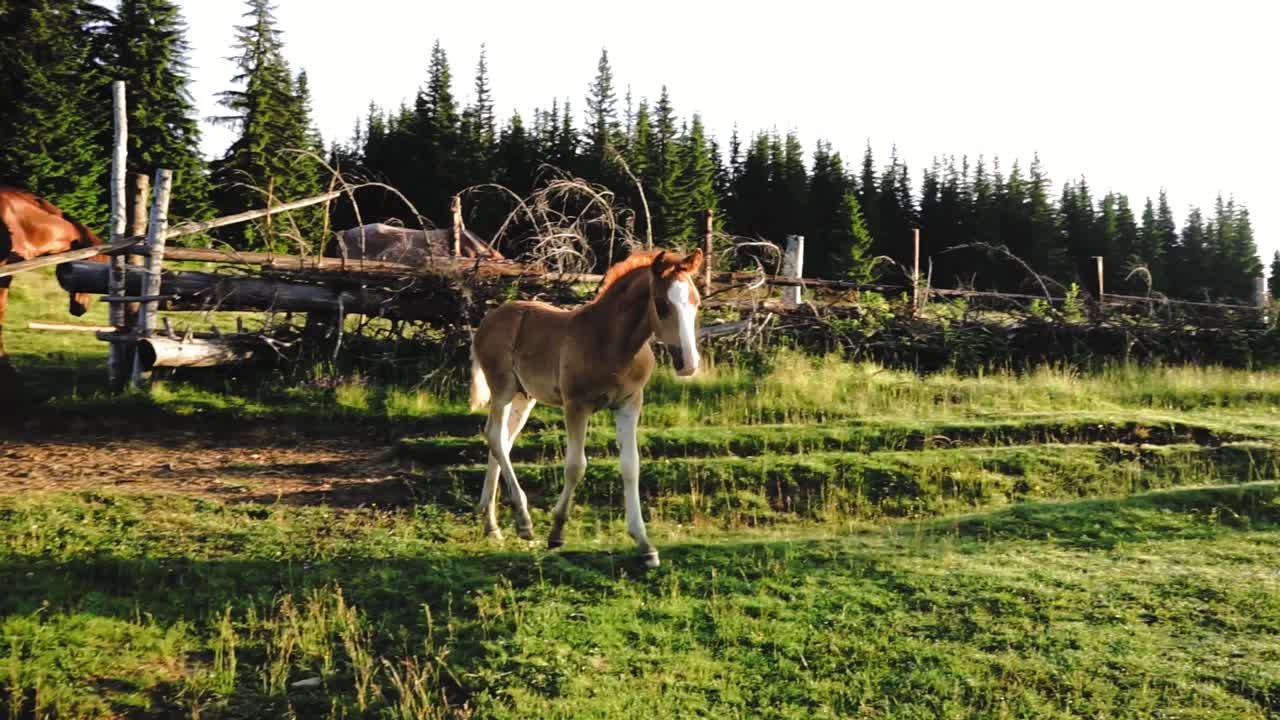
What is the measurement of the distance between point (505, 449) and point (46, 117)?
1269 inches

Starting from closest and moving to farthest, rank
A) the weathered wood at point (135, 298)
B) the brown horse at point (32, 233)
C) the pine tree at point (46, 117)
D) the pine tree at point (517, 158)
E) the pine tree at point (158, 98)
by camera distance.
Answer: the weathered wood at point (135, 298)
the brown horse at point (32, 233)
the pine tree at point (46, 117)
the pine tree at point (158, 98)
the pine tree at point (517, 158)

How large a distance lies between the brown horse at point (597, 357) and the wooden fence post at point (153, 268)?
26.1 feet

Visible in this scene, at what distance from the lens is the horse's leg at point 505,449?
8039mm

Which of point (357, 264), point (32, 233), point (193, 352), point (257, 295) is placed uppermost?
point (32, 233)

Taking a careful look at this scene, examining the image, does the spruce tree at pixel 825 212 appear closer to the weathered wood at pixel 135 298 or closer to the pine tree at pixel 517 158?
the pine tree at pixel 517 158

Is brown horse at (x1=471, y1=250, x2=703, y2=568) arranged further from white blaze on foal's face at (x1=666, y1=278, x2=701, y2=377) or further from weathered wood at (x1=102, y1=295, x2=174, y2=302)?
weathered wood at (x1=102, y1=295, x2=174, y2=302)

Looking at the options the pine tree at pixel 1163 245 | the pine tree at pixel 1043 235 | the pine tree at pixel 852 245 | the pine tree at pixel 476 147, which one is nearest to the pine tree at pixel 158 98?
the pine tree at pixel 476 147

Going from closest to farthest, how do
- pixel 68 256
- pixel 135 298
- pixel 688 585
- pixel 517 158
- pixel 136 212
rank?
pixel 688 585 → pixel 68 256 → pixel 135 298 → pixel 136 212 → pixel 517 158

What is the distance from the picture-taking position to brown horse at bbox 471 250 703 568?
21.3 ft

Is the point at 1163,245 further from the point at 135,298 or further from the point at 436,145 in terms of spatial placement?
the point at 135,298

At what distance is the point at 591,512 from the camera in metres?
9.68

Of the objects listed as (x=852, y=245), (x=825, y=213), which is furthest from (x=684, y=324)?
(x=825, y=213)

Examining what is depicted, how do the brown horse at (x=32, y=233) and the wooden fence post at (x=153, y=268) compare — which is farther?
the brown horse at (x=32, y=233)

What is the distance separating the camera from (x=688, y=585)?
272 inches
